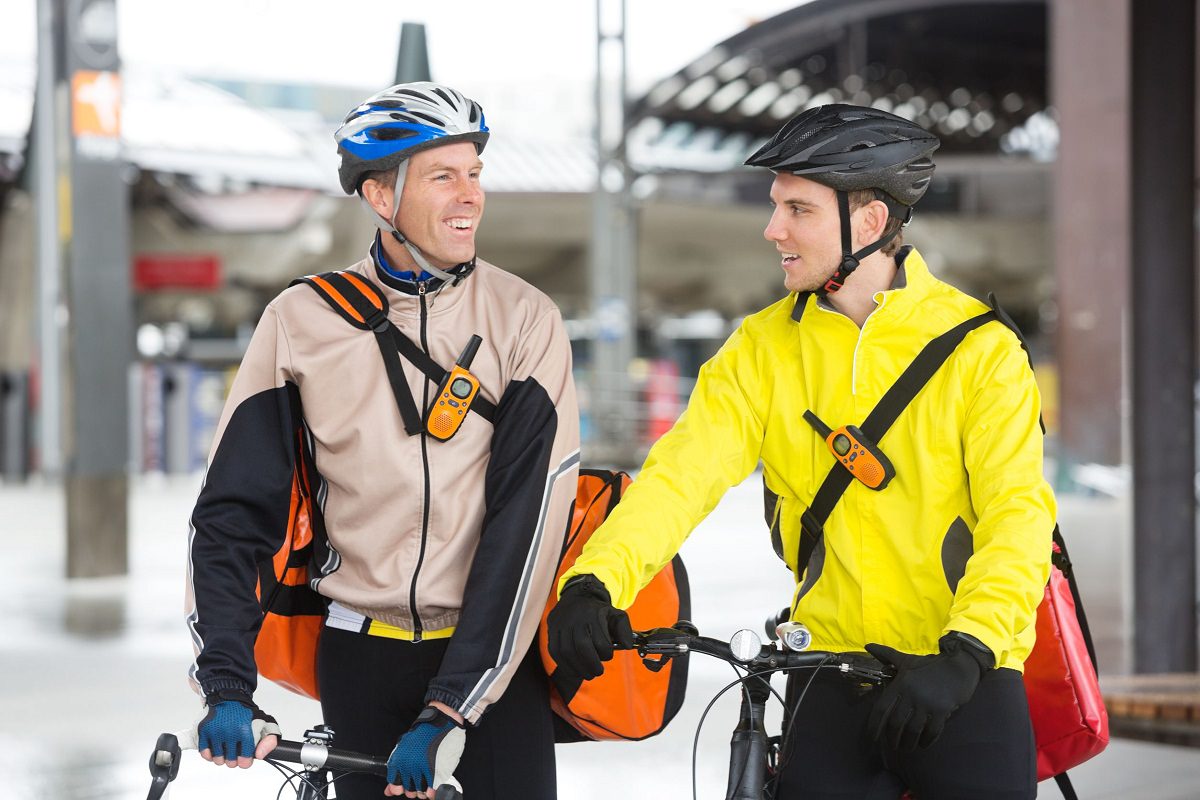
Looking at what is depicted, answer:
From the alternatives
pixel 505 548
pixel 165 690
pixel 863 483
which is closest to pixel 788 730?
pixel 863 483

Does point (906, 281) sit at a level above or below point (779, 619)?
above

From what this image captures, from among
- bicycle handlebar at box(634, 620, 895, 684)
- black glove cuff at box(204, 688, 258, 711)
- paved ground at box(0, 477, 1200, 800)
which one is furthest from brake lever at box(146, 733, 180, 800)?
paved ground at box(0, 477, 1200, 800)

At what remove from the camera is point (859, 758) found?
233 centimetres

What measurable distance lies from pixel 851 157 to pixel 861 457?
0.45m

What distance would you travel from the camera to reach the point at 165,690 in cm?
748

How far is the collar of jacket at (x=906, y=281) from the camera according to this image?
241 cm

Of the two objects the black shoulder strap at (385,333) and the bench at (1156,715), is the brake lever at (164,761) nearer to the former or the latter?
the black shoulder strap at (385,333)

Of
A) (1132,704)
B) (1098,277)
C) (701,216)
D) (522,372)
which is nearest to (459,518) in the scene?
(522,372)

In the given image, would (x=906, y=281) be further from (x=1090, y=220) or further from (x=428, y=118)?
(x=1090, y=220)

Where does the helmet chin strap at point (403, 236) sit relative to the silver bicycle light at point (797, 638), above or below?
above

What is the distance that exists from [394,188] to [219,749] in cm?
91

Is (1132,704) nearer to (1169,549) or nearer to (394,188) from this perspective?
(1169,549)

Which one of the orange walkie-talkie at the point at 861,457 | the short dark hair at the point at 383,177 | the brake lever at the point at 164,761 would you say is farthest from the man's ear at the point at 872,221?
the brake lever at the point at 164,761

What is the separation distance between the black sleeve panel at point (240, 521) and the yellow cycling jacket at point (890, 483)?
535mm
